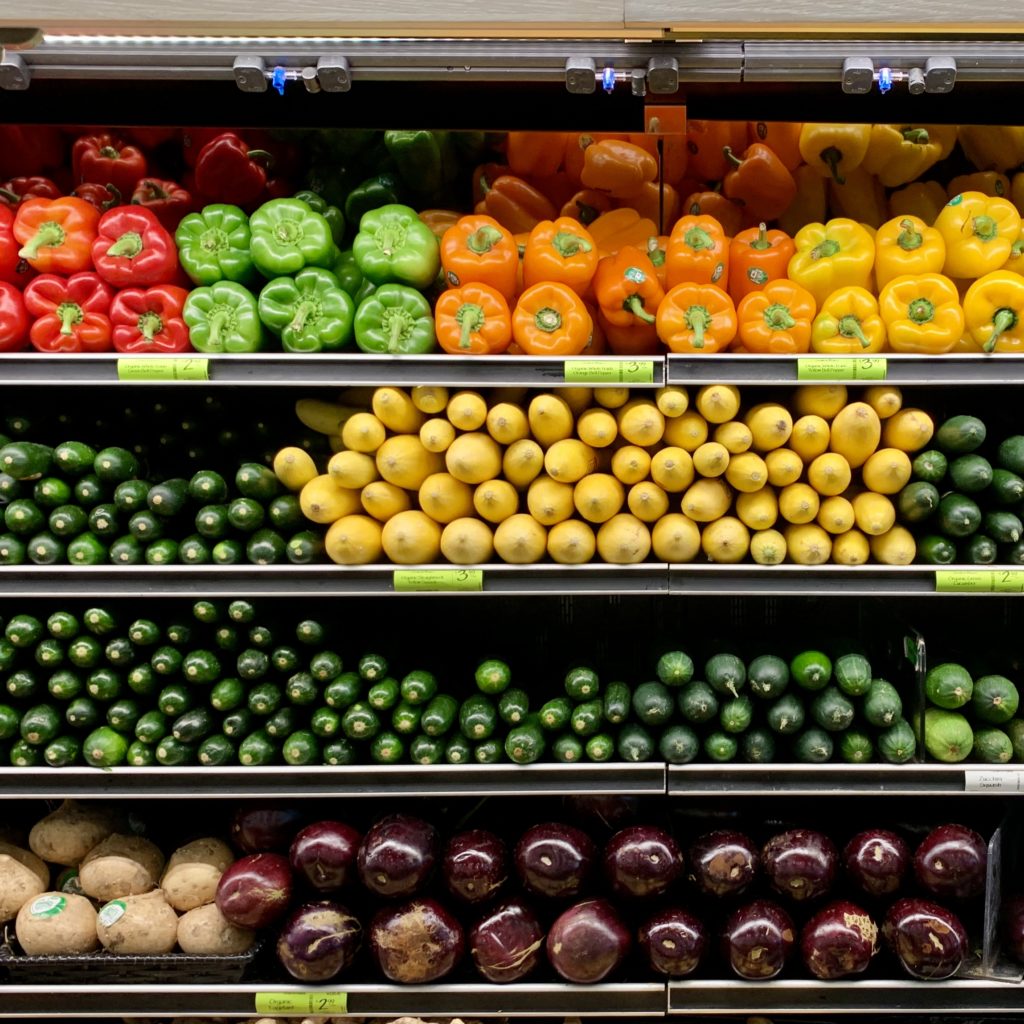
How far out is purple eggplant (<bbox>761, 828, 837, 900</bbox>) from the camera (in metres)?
2.08

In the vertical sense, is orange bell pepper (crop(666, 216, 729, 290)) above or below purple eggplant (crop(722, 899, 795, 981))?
above

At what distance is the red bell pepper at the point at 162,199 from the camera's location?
2.31 metres

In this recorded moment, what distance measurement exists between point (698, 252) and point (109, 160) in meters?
1.75

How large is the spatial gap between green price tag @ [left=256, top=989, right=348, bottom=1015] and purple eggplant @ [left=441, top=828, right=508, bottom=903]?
0.40 meters

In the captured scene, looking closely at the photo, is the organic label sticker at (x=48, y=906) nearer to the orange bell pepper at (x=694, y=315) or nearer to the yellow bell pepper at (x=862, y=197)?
the orange bell pepper at (x=694, y=315)

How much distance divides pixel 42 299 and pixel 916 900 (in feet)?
9.09

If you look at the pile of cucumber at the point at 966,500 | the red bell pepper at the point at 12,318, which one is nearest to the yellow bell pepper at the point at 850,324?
the pile of cucumber at the point at 966,500

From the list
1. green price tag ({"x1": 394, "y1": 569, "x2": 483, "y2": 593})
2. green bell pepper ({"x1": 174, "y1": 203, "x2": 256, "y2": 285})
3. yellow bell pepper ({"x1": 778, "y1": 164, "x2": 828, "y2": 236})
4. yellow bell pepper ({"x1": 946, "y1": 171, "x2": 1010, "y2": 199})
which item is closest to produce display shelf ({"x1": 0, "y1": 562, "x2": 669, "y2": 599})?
green price tag ({"x1": 394, "y1": 569, "x2": 483, "y2": 593})

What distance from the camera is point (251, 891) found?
2074 millimetres

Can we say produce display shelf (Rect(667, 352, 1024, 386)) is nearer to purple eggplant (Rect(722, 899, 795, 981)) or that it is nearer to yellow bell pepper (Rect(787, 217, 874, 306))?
yellow bell pepper (Rect(787, 217, 874, 306))

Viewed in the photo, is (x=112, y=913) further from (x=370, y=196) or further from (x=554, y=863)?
(x=370, y=196)

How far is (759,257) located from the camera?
7.00 ft

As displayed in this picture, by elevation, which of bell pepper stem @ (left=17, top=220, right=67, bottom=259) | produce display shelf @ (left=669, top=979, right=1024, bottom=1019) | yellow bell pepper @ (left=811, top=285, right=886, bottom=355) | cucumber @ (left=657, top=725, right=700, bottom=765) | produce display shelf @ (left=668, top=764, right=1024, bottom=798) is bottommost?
produce display shelf @ (left=669, top=979, right=1024, bottom=1019)

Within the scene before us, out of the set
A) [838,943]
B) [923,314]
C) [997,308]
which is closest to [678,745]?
[838,943]
